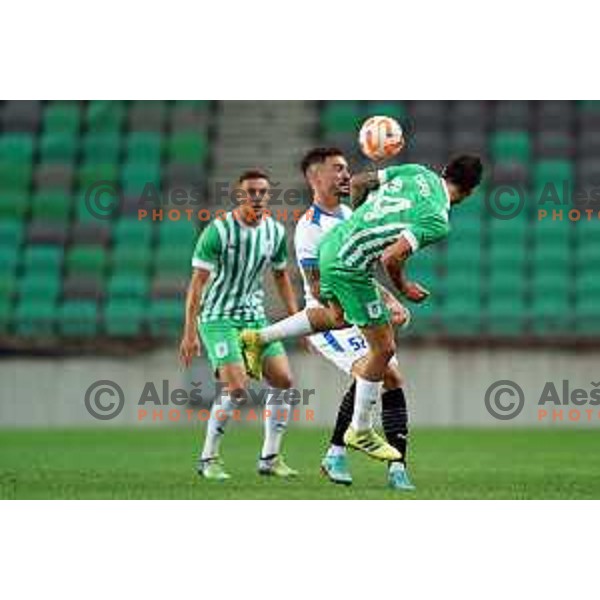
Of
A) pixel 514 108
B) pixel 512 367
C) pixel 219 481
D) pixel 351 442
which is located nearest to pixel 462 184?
pixel 351 442

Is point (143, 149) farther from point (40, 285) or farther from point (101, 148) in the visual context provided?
point (40, 285)

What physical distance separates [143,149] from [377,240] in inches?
310

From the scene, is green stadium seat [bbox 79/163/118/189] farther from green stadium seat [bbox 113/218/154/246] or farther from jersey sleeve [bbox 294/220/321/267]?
jersey sleeve [bbox 294/220/321/267]

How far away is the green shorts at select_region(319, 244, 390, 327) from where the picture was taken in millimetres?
7648

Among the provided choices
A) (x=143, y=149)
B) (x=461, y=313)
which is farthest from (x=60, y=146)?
(x=461, y=313)

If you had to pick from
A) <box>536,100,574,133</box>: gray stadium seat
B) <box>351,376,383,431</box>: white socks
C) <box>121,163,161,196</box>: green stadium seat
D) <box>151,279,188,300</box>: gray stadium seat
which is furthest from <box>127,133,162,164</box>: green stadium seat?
<box>351,376,383,431</box>: white socks

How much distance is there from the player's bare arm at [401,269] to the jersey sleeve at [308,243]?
3.15 feet

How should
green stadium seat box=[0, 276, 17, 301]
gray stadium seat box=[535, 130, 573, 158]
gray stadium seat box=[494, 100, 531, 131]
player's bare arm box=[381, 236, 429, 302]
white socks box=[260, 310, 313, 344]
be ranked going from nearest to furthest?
player's bare arm box=[381, 236, 429, 302] < white socks box=[260, 310, 313, 344] < green stadium seat box=[0, 276, 17, 301] < gray stadium seat box=[535, 130, 573, 158] < gray stadium seat box=[494, 100, 531, 131]

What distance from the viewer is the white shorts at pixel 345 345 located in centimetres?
827

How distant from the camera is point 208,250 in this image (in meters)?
8.71

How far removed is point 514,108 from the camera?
15.8 meters

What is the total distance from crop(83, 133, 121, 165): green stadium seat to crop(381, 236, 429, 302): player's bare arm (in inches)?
319

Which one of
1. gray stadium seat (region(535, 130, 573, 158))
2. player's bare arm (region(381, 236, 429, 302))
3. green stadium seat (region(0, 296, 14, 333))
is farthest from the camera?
gray stadium seat (region(535, 130, 573, 158))

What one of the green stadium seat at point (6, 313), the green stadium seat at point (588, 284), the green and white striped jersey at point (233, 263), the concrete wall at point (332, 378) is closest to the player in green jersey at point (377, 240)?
the green and white striped jersey at point (233, 263)
